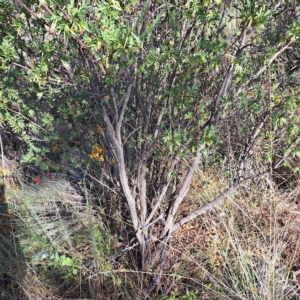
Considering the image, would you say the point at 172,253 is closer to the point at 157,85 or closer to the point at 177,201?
the point at 177,201

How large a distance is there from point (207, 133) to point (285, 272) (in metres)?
1.14

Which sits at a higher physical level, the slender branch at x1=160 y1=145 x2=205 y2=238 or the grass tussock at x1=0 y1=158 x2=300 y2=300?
the slender branch at x1=160 y1=145 x2=205 y2=238

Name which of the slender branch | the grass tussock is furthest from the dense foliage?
the grass tussock

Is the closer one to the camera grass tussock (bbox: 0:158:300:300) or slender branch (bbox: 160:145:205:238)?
grass tussock (bbox: 0:158:300:300)

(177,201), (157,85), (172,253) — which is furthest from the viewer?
(172,253)

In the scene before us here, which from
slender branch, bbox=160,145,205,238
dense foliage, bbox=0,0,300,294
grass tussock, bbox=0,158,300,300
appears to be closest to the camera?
dense foliage, bbox=0,0,300,294

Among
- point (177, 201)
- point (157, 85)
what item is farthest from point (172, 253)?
point (157, 85)

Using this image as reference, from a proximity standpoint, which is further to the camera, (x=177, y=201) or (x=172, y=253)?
(x=172, y=253)

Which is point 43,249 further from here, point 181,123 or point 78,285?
point 181,123

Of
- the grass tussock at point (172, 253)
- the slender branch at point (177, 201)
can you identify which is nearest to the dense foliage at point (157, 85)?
the slender branch at point (177, 201)

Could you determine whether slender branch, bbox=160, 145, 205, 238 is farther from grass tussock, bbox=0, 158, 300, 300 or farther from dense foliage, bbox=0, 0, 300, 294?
grass tussock, bbox=0, 158, 300, 300

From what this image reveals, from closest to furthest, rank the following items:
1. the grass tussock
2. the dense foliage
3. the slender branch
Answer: the dense foliage
the grass tussock
the slender branch

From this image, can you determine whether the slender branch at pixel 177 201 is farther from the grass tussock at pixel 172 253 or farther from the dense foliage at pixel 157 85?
the grass tussock at pixel 172 253

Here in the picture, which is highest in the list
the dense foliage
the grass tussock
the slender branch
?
the dense foliage
